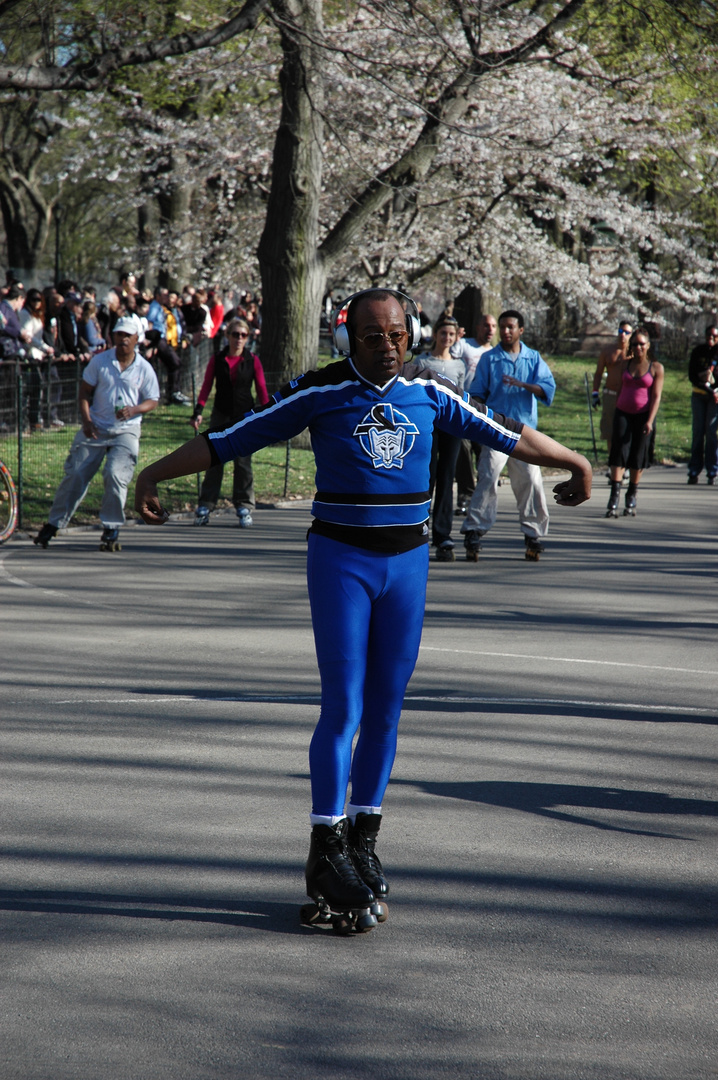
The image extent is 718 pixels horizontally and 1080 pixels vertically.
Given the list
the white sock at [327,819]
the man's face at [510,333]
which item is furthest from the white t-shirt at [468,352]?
the white sock at [327,819]

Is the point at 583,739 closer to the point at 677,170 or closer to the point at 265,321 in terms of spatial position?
the point at 265,321

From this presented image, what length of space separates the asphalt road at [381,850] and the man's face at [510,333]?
300 centimetres

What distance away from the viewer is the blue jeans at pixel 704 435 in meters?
18.7

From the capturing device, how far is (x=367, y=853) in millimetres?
4348

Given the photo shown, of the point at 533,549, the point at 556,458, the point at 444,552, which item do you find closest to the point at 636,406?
the point at 533,549

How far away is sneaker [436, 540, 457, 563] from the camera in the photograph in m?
12.0

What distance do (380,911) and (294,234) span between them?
16.9 meters

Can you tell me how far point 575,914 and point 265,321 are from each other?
17.0 m

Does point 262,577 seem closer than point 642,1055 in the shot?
No

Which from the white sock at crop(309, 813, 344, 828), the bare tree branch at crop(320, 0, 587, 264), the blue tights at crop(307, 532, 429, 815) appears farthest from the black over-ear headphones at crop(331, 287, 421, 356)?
the bare tree branch at crop(320, 0, 587, 264)

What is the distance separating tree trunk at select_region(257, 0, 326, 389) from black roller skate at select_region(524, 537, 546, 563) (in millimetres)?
7684

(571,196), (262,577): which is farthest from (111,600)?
(571,196)

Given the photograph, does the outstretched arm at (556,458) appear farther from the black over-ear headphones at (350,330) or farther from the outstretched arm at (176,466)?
the outstretched arm at (176,466)

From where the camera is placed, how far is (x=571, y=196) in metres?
32.1
